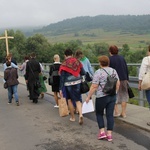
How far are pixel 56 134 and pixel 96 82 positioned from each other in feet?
5.13

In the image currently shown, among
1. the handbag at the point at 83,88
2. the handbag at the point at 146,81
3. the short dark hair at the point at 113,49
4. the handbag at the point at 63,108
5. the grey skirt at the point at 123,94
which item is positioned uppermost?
the short dark hair at the point at 113,49

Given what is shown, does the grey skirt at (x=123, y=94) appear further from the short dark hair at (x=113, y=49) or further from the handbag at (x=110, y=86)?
the handbag at (x=110, y=86)

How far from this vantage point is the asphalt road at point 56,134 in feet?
20.2

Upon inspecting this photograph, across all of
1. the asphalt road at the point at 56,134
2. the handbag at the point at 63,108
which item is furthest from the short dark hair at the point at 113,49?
the handbag at the point at 63,108

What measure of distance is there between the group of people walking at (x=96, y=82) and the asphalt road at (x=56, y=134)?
0.27 meters

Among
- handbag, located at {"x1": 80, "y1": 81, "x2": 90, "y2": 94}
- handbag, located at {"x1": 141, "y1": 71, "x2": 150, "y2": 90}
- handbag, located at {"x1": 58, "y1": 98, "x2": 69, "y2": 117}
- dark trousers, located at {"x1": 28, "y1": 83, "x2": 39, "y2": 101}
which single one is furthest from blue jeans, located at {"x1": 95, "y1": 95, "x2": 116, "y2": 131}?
dark trousers, located at {"x1": 28, "y1": 83, "x2": 39, "y2": 101}

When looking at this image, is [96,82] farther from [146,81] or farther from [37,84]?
[37,84]

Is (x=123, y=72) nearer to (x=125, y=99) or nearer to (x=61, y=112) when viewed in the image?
(x=125, y=99)

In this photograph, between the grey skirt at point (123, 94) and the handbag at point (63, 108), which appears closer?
the grey skirt at point (123, 94)

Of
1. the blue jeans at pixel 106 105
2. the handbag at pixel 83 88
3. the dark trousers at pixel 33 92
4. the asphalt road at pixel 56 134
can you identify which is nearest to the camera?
the asphalt road at pixel 56 134

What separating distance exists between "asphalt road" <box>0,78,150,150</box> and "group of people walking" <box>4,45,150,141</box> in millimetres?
272

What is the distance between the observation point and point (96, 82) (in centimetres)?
Answer: 626

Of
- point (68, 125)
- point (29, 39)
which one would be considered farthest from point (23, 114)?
point (29, 39)

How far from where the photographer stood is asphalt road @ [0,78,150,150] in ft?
20.2
